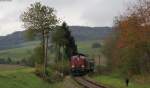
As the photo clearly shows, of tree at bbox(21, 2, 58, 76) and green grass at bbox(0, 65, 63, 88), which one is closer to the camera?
green grass at bbox(0, 65, 63, 88)

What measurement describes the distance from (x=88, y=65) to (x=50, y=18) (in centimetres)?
2667

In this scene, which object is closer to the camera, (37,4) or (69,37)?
(37,4)

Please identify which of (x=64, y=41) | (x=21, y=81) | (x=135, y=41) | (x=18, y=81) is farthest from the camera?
(x=64, y=41)

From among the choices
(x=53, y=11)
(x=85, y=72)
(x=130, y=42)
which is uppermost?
(x=53, y=11)

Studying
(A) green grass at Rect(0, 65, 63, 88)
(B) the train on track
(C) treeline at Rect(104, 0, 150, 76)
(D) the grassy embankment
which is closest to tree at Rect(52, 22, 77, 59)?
(B) the train on track

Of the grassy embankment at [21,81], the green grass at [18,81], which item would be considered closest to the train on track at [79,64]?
the grassy embankment at [21,81]

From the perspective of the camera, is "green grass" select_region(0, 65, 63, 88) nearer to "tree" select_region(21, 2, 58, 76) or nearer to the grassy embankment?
the grassy embankment

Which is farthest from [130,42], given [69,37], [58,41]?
[69,37]

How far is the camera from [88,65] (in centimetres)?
9169

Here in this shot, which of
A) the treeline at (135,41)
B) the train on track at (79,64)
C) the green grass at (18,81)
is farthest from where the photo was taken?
the train on track at (79,64)

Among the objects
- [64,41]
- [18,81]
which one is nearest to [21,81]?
[18,81]

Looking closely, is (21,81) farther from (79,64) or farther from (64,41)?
(64,41)

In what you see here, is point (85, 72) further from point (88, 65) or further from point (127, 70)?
point (127, 70)

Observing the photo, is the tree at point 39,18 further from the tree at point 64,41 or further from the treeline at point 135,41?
the tree at point 64,41
